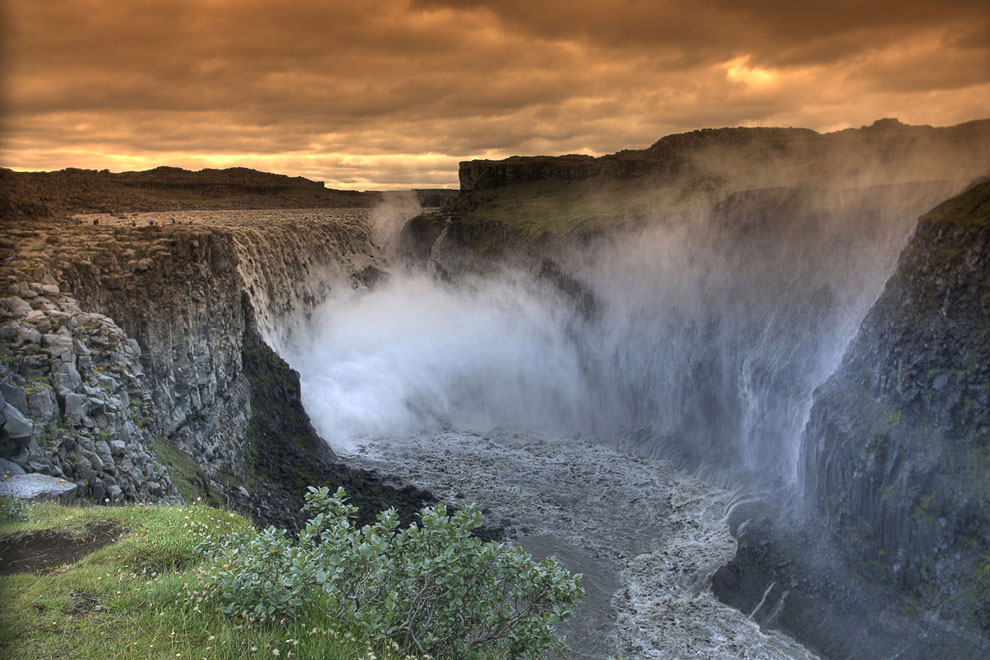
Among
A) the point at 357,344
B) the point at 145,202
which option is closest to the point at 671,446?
the point at 357,344

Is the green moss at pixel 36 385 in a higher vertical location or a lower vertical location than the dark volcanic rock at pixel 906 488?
higher

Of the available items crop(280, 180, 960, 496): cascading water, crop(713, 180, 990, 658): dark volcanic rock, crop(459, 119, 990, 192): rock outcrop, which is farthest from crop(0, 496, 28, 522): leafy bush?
crop(459, 119, 990, 192): rock outcrop

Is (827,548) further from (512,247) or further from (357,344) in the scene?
(512,247)

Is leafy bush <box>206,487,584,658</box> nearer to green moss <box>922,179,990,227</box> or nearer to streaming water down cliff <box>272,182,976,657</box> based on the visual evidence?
streaming water down cliff <box>272,182,976,657</box>

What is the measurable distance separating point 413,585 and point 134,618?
3.38 metres

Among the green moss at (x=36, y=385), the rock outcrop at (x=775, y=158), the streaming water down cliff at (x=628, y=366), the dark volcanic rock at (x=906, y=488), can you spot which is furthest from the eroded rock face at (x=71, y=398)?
the rock outcrop at (x=775, y=158)

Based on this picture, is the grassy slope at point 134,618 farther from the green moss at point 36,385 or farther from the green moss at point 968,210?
the green moss at point 968,210

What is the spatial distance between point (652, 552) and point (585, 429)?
59.6ft

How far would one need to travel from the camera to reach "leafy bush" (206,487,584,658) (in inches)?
335

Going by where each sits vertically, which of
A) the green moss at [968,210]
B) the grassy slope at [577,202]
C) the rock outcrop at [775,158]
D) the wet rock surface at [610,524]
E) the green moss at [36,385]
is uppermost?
the rock outcrop at [775,158]

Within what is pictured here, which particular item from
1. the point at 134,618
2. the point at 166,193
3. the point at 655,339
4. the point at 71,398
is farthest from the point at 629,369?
the point at 166,193

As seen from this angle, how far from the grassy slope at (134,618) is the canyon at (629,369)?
5206 millimetres

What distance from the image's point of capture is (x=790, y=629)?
926 inches

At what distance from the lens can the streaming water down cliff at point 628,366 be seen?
3262 centimetres
